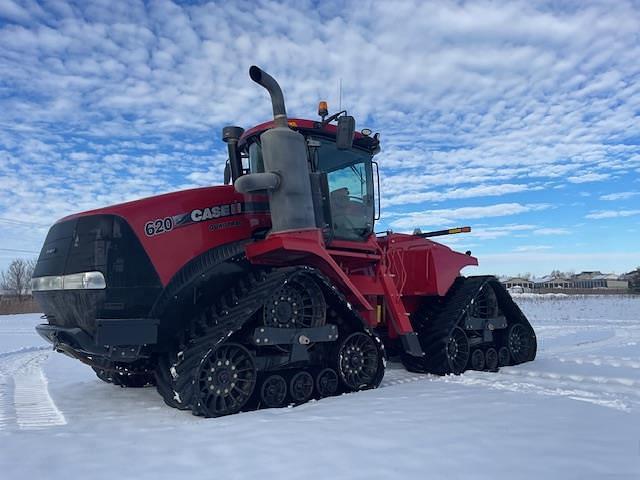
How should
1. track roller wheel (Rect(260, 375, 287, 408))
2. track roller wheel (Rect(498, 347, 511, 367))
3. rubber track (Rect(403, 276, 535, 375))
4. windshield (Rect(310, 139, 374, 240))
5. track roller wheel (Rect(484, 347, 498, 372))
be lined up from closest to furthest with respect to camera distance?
track roller wheel (Rect(260, 375, 287, 408)) < windshield (Rect(310, 139, 374, 240)) < rubber track (Rect(403, 276, 535, 375)) < track roller wheel (Rect(484, 347, 498, 372)) < track roller wheel (Rect(498, 347, 511, 367))

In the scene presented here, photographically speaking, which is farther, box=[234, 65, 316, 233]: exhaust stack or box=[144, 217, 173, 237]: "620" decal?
box=[234, 65, 316, 233]: exhaust stack

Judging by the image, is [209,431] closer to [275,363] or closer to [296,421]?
[296,421]

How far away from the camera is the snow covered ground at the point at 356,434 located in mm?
3422

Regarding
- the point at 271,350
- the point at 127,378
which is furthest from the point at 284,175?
the point at 127,378

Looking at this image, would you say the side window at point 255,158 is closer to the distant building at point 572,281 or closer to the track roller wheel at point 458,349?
the track roller wheel at point 458,349

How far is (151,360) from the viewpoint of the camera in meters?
6.23

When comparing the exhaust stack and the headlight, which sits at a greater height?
the exhaust stack

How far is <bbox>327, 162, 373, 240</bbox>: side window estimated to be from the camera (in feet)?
22.6

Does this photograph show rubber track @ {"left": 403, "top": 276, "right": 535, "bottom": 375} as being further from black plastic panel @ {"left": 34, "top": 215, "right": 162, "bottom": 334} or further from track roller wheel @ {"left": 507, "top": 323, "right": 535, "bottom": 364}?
black plastic panel @ {"left": 34, "top": 215, "right": 162, "bottom": 334}

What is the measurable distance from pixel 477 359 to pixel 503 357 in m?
0.74

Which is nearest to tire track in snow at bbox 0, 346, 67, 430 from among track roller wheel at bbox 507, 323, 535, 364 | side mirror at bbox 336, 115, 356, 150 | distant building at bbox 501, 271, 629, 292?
side mirror at bbox 336, 115, 356, 150

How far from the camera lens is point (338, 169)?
7.00 metres

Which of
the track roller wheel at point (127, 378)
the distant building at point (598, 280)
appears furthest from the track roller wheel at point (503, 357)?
the distant building at point (598, 280)

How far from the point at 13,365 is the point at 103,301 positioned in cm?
576
